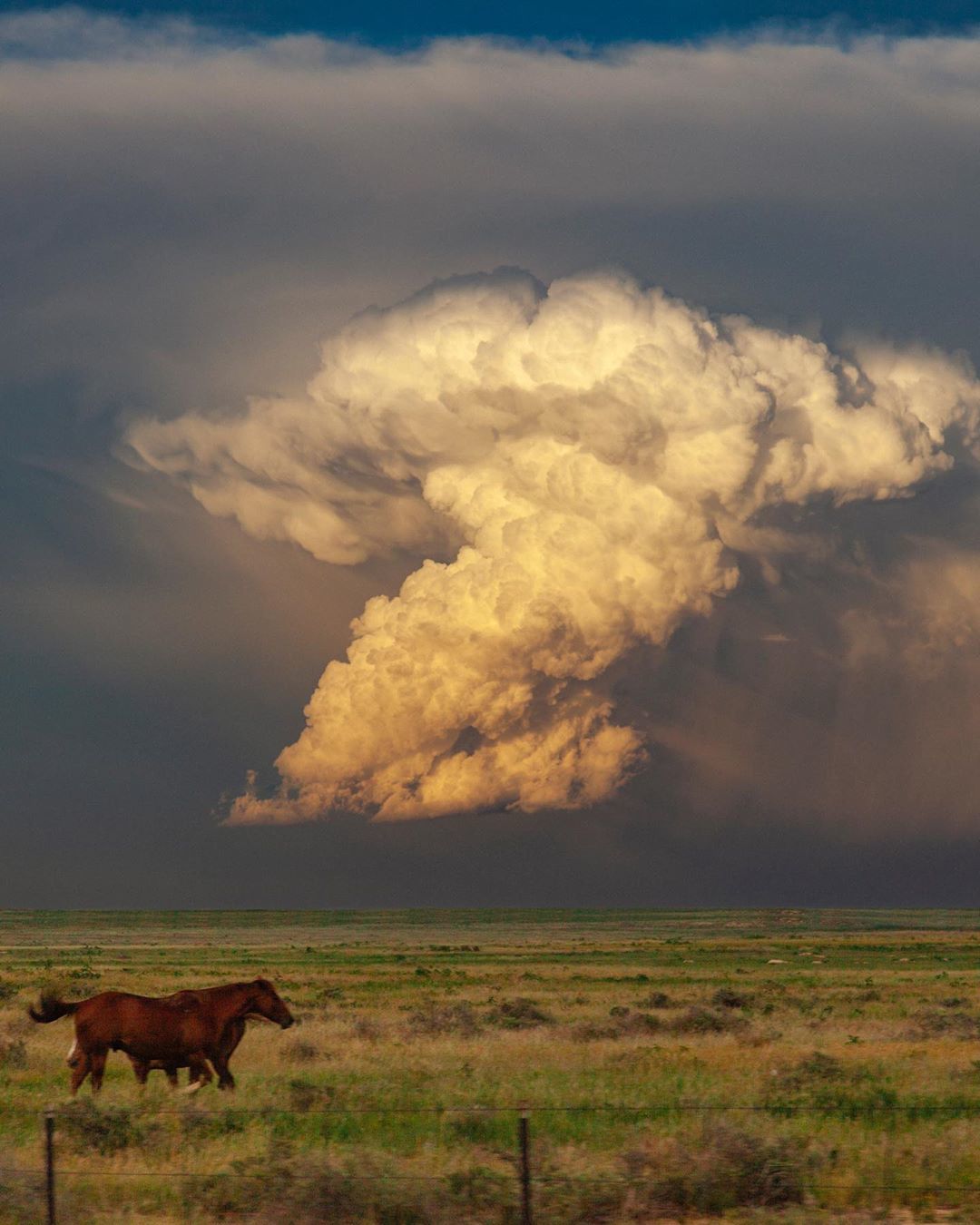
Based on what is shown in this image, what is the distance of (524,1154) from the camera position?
12.5m

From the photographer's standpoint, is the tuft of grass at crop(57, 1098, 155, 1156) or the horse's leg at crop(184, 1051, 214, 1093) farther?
the horse's leg at crop(184, 1051, 214, 1093)

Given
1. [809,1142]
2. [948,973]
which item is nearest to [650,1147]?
[809,1142]

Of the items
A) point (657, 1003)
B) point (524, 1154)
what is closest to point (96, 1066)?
point (524, 1154)

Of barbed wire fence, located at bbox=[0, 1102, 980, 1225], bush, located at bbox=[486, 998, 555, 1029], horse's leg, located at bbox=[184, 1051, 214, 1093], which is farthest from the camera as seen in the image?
bush, located at bbox=[486, 998, 555, 1029]

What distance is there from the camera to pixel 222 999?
2198 centimetres

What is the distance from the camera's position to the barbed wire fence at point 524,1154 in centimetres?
1319

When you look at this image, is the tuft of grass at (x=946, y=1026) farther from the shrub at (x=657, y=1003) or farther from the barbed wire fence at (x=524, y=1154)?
the barbed wire fence at (x=524, y=1154)

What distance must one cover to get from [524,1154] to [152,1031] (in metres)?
10.3

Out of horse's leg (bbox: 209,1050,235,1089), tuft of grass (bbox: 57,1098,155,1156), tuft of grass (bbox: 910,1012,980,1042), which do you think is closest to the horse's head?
horse's leg (bbox: 209,1050,235,1089)

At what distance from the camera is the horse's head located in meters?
22.4

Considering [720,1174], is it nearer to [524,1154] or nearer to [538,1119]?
[524,1154]

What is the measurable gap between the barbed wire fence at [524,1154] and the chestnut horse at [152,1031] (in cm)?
103

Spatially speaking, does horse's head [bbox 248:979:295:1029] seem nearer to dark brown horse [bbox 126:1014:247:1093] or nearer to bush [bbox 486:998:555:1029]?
dark brown horse [bbox 126:1014:247:1093]

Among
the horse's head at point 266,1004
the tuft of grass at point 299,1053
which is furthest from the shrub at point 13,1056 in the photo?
the horse's head at point 266,1004
